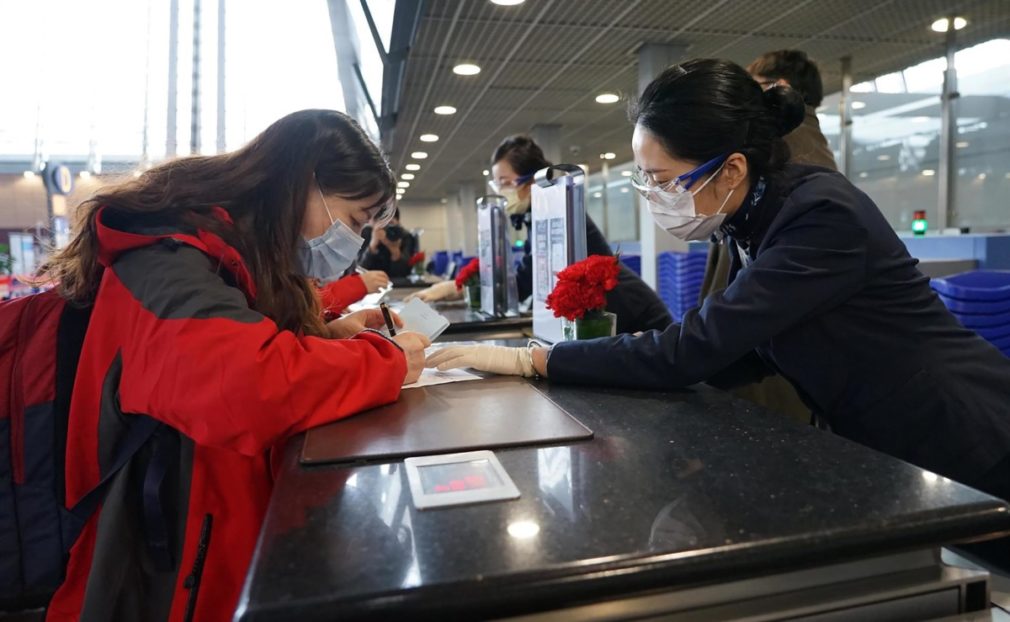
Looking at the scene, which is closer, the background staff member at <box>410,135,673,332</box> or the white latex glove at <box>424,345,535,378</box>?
the white latex glove at <box>424,345,535,378</box>

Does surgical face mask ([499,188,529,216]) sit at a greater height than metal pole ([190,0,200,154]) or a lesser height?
lesser

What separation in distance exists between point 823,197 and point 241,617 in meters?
→ 1.05

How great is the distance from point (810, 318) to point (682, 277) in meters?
4.54

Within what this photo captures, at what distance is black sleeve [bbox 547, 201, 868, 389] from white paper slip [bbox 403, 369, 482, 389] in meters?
0.34

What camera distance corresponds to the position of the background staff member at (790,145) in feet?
6.34

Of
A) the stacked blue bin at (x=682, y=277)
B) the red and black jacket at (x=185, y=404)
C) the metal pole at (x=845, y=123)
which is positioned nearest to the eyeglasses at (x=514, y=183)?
the red and black jacket at (x=185, y=404)

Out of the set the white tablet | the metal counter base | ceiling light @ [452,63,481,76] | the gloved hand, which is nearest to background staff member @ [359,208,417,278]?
ceiling light @ [452,63,481,76]

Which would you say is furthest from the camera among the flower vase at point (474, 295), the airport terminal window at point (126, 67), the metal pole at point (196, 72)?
the metal pole at point (196, 72)

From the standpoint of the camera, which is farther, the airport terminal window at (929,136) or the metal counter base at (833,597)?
the airport terminal window at (929,136)

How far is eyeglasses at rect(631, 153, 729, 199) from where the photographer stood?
1.29 meters

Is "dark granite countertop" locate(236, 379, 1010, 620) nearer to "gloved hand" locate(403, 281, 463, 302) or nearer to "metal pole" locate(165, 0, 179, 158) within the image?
"gloved hand" locate(403, 281, 463, 302)

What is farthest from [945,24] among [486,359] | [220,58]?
[220,58]

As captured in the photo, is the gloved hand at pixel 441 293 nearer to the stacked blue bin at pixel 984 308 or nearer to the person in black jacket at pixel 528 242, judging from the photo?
the person in black jacket at pixel 528 242

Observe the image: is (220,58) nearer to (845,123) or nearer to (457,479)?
(845,123)
